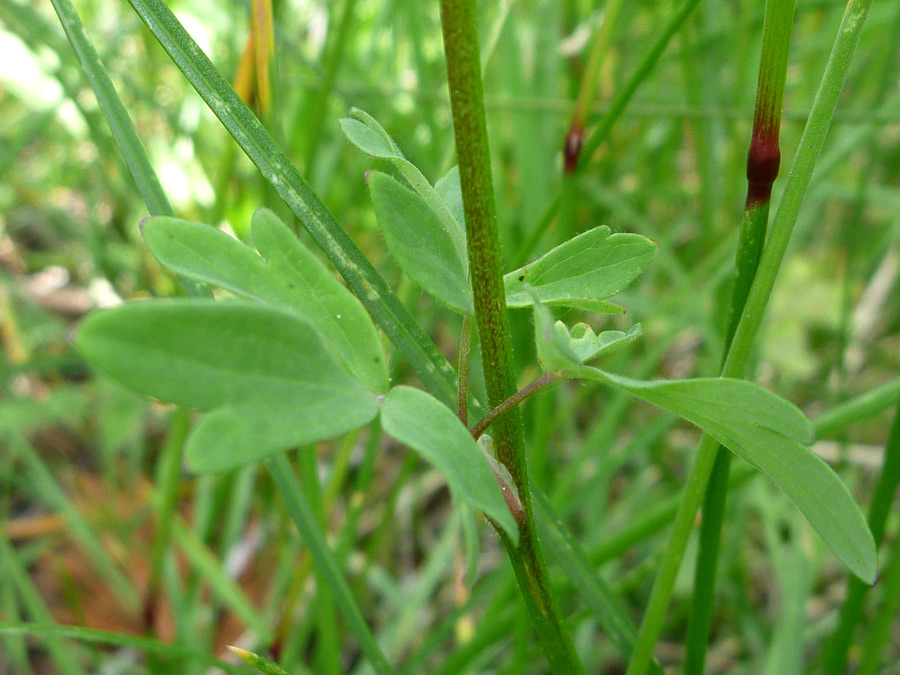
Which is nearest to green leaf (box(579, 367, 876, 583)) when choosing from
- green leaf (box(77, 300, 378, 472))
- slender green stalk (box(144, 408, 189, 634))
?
green leaf (box(77, 300, 378, 472))

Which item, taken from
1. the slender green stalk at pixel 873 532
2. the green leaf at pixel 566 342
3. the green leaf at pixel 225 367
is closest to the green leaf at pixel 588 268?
the green leaf at pixel 566 342

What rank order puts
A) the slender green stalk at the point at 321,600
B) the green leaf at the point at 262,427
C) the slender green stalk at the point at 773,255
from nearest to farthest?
1. the green leaf at the point at 262,427
2. the slender green stalk at the point at 773,255
3. the slender green stalk at the point at 321,600

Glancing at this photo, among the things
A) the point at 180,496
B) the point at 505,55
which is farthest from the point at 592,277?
the point at 180,496

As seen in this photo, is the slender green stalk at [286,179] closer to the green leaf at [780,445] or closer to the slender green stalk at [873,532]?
the green leaf at [780,445]

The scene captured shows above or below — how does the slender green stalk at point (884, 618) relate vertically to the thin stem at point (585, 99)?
below

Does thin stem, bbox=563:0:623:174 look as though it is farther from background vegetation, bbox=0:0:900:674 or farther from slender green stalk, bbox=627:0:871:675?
slender green stalk, bbox=627:0:871:675
